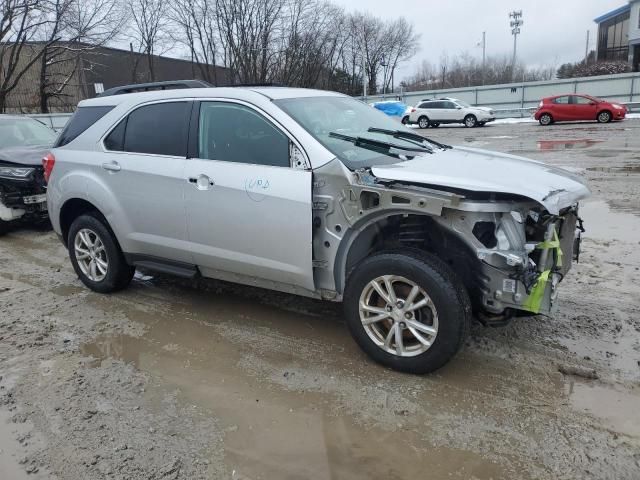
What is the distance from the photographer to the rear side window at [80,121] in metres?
4.95

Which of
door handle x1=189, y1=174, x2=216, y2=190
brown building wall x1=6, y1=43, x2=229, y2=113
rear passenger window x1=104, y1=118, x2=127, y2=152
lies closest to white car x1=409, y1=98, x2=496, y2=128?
brown building wall x1=6, y1=43, x2=229, y2=113

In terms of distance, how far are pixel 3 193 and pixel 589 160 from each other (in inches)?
488

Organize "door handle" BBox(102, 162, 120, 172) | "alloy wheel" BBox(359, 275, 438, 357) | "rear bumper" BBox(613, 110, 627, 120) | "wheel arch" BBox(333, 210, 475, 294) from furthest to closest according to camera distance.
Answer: "rear bumper" BBox(613, 110, 627, 120) < "door handle" BBox(102, 162, 120, 172) < "wheel arch" BBox(333, 210, 475, 294) < "alloy wheel" BBox(359, 275, 438, 357)

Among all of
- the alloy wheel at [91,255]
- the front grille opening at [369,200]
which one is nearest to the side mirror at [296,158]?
the front grille opening at [369,200]

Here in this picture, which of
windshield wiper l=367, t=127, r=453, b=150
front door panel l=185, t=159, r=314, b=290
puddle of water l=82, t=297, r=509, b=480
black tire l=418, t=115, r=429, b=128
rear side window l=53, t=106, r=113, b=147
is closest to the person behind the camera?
puddle of water l=82, t=297, r=509, b=480

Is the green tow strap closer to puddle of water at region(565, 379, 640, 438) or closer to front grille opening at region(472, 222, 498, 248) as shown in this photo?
front grille opening at region(472, 222, 498, 248)

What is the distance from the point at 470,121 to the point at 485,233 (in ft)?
90.5

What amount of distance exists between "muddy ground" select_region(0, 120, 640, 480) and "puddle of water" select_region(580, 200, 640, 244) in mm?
1363

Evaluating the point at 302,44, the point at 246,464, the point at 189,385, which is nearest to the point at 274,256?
the point at 189,385

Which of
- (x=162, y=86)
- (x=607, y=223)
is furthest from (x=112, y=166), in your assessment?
(x=607, y=223)

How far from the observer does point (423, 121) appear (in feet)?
99.0

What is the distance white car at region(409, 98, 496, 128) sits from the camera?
28703 millimetres

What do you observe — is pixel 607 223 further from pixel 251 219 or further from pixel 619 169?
pixel 251 219

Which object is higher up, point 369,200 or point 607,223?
point 369,200
